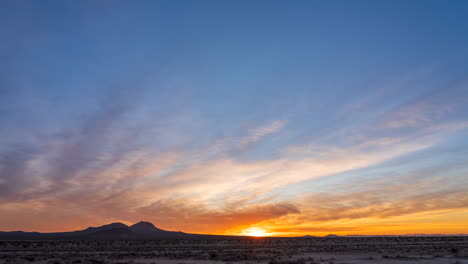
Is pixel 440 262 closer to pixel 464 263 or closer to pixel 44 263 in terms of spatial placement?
pixel 464 263

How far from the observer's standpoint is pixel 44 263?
108 feet

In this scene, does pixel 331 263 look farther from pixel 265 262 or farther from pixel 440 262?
pixel 440 262

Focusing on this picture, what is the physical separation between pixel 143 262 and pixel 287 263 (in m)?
14.2

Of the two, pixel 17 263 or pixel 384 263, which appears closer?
pixel 17 263

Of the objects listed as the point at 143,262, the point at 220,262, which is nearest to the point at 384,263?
the point at 220,262

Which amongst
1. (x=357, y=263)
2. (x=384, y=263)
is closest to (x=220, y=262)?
(x=357, y=263)

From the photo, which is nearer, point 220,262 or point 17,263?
point 17,263

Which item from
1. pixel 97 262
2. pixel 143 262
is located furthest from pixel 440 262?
pixel 97 262

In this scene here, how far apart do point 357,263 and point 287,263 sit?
8.15 metres

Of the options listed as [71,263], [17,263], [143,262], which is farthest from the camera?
[143,262]

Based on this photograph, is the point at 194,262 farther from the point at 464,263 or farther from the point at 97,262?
the point at 464,263

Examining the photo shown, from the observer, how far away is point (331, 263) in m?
34.2

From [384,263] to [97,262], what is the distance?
1111 inches

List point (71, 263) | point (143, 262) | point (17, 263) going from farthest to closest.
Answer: point (143, 262) < point (71, 263) < point (17, 263)
